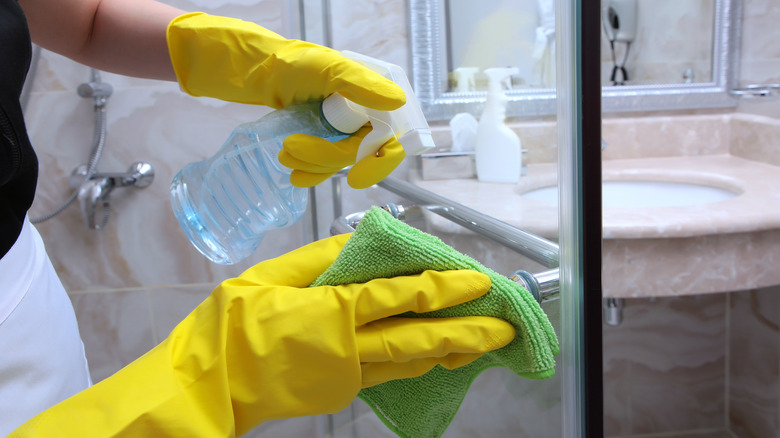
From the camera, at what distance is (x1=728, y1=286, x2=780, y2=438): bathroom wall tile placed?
1271 millimetres

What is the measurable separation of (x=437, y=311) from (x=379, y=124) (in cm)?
15

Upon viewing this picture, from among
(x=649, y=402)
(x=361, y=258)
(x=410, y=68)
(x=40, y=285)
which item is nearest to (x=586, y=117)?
(x=361, y=258)

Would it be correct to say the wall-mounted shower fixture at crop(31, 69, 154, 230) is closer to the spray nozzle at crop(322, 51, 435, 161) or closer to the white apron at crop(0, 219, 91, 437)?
the white apron at crop(0, 219, 91, 437)

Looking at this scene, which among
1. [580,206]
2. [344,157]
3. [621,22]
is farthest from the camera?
[621,22]

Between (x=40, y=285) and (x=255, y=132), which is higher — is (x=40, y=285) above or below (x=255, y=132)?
below

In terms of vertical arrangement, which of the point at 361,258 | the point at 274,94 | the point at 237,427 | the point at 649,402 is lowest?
the point at 649,402

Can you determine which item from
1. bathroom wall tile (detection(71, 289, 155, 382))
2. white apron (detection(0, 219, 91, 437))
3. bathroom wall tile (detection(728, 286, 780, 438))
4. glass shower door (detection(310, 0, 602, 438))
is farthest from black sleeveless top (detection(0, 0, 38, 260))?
bathroom wall tile (detection(728, 286, 780, 438))

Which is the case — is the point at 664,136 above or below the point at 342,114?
below

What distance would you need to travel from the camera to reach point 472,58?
882mm

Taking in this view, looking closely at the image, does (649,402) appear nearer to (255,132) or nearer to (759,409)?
(759,409)

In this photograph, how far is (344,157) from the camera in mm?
477

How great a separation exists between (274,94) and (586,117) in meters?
0.28

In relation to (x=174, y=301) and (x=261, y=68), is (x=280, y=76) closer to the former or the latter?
(x=261, y=68)

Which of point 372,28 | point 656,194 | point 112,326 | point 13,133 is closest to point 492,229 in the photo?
point 13,133
